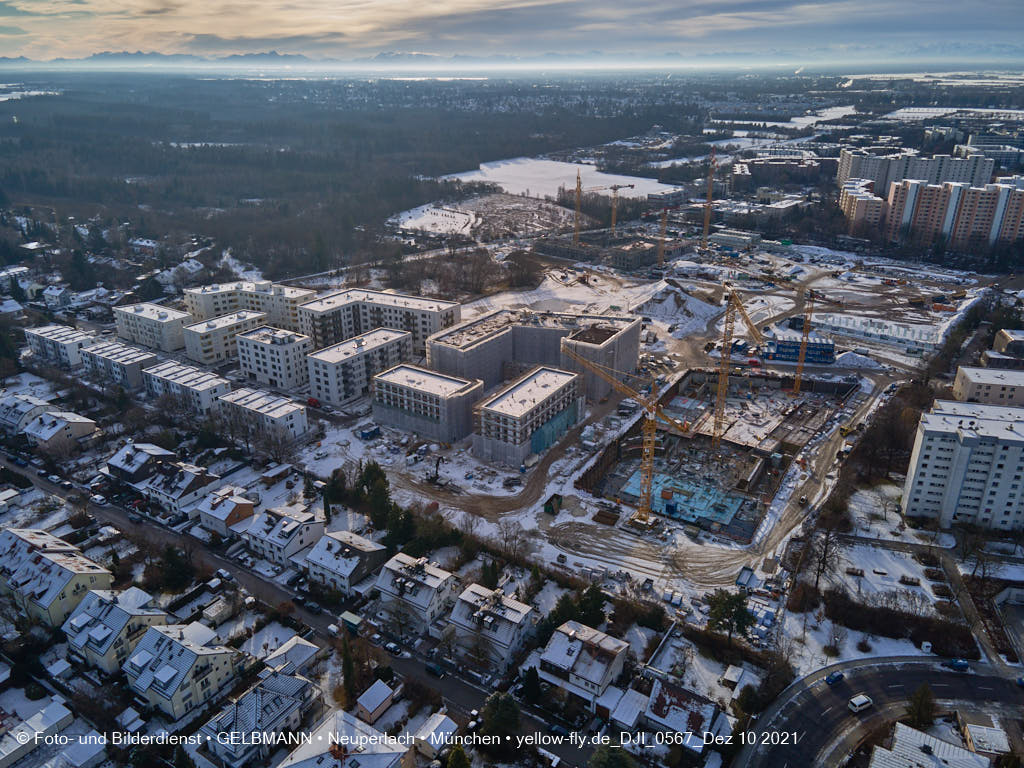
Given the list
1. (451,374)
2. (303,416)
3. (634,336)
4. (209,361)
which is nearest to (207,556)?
(303,416)

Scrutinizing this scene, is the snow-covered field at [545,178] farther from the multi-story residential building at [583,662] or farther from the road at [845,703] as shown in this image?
the multi-story residential building at [583,662]

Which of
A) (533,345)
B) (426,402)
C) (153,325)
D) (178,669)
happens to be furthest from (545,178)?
(178,669)

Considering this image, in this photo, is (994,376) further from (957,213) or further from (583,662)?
(957,213)

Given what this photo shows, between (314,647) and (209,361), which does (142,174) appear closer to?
(209,361)

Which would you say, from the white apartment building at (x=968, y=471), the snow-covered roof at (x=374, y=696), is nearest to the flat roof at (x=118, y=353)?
the snow-covered roof at (x=374, y=696)

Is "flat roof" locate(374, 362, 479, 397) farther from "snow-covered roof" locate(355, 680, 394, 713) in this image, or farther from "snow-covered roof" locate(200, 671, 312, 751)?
"snow-covered roof" locate(200, 671, 312, 751)

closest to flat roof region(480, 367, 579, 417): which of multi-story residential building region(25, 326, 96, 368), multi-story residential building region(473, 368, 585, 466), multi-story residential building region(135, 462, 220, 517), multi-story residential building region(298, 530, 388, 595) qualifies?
multi-story residential building region(473, 368, 585, 466)
